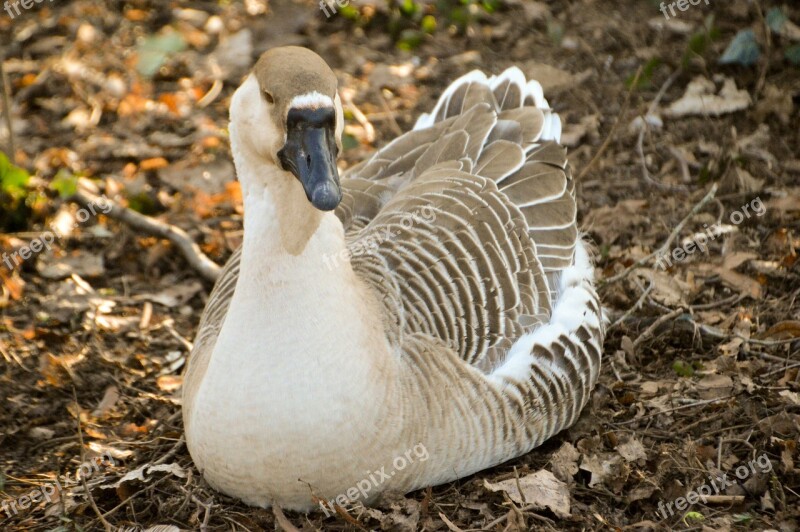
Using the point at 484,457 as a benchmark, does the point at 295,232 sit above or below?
above

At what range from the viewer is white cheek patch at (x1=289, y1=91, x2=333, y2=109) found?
3.55 metres

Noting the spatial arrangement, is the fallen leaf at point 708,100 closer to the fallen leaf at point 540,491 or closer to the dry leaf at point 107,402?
the fallen leaf at point 540,491

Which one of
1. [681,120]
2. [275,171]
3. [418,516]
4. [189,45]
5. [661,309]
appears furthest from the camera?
[189,45]

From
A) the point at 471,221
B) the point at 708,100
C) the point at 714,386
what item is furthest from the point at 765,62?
the point at 471,221

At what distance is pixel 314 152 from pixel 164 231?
3.56 meters

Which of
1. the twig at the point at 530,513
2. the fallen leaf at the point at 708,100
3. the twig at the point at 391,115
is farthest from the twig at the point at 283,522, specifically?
the fallen leaf at the point at 708,100

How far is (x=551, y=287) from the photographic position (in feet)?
17.0

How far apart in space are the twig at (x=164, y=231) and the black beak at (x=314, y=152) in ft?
10.2

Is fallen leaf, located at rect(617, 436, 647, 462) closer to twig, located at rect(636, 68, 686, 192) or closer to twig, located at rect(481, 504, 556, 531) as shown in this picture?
twig, located at rect(481, 504, 556, 531)

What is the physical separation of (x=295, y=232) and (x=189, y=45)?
6.17 meters

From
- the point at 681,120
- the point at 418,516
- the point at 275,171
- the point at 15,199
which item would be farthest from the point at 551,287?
the point at 15,199

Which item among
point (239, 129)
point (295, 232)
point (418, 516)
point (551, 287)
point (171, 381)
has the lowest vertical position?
point (171, 381)

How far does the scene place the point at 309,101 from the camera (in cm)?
356

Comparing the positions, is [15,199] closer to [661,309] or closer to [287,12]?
[287,12]
